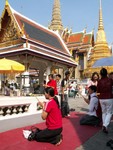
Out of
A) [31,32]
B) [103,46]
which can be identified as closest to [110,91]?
[31,32]

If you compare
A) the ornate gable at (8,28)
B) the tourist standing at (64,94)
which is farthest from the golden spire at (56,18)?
the tourist standing at (64,94)

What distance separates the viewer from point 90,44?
3834 centimetres

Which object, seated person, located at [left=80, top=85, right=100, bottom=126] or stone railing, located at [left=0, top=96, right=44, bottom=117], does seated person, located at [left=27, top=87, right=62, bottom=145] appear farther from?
seated person, located at [left=80, top=85, right=100, bottom=126]

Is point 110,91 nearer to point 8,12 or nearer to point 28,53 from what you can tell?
point 28,53

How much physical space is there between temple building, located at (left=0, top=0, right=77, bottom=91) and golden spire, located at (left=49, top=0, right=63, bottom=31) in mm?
27055

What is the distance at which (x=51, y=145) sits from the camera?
438 centimetres

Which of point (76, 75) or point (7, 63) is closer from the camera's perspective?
point (7, 63)

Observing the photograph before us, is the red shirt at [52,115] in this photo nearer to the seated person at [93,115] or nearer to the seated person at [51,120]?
the seated person at [51,120]

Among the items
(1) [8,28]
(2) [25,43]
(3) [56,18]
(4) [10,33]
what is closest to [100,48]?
(3) [56,18]

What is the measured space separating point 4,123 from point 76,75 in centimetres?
3472

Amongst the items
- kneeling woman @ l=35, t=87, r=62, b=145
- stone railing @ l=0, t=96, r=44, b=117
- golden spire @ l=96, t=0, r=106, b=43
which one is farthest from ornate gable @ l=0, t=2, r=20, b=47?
golden spire @ l=96, t=0, r=106, b=43

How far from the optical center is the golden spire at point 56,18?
4525 cm

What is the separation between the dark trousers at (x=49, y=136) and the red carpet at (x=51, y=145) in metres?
0.10

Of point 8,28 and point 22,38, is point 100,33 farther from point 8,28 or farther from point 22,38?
point 22,38
